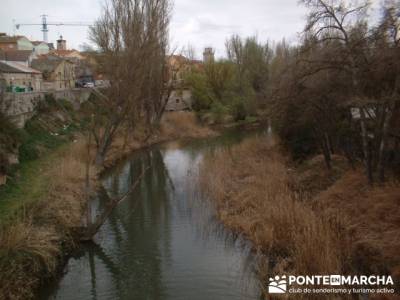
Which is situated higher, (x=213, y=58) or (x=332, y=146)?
(x=213, y=58)

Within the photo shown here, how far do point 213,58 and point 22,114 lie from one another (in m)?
26.7

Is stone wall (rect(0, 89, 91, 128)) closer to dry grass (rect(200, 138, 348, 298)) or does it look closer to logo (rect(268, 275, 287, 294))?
dry grass (rect(200, 138, 348, 298))

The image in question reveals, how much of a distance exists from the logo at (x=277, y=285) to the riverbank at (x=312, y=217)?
184mm

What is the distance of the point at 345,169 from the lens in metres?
14.8

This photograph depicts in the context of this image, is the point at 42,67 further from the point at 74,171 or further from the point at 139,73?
the point at 74,171

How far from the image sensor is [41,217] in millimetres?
10781

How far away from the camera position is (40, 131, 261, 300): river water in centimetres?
880

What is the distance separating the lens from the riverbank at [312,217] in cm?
848

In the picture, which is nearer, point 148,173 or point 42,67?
point 148,173

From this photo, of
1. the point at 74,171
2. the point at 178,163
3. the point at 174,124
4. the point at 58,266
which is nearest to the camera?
the point at 58,266

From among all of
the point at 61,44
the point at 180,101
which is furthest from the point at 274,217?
the point at 61,44

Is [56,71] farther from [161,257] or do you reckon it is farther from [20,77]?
[161,257]

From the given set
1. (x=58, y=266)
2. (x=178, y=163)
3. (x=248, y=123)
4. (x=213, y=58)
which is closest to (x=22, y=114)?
(x=178, y=163)

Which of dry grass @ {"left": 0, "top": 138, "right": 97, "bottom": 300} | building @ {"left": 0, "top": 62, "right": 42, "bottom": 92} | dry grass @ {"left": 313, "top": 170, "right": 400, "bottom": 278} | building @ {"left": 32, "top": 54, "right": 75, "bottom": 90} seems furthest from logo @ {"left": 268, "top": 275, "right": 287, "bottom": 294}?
building @ {"left": 32, "top": 54, "right": 75, "bottom": 90}
